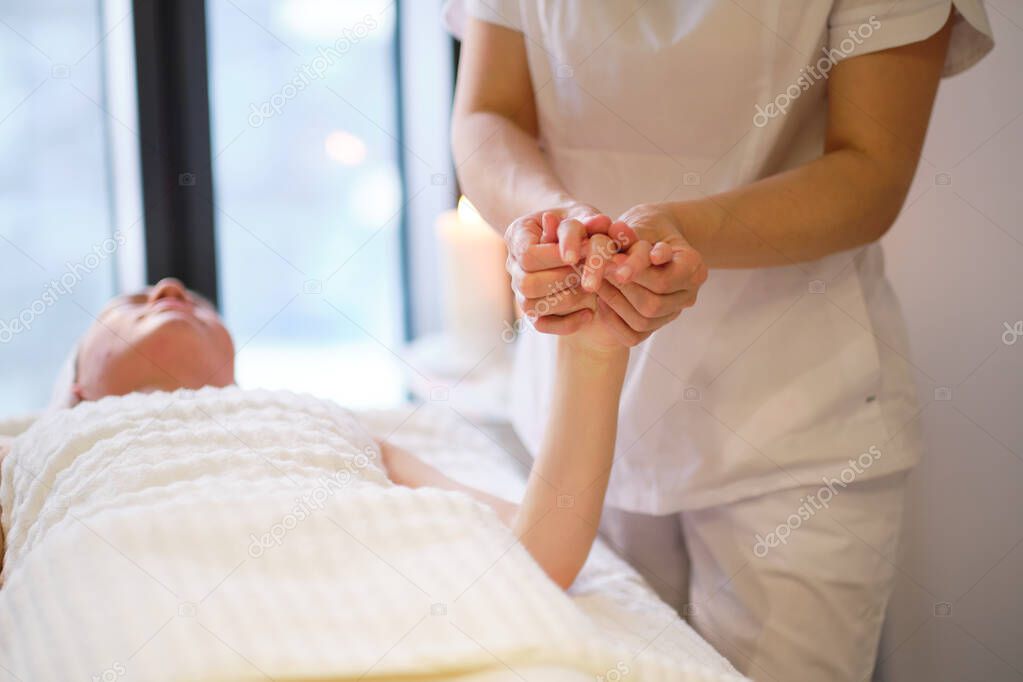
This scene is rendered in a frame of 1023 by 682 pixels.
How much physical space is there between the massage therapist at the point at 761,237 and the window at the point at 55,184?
1499mm

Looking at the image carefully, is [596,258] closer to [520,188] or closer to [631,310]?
[631,310]

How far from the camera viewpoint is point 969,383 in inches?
64.9

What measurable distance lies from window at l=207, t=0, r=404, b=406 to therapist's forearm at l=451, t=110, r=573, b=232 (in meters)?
1.73

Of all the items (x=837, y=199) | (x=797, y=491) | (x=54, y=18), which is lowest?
(x=797, y=491)

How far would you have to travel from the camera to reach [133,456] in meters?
1.15

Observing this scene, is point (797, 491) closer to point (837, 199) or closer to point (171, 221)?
point (837, 199)

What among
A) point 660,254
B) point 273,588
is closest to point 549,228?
point 660,254

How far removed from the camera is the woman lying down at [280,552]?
0.86 m

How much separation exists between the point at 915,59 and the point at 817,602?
0.70m

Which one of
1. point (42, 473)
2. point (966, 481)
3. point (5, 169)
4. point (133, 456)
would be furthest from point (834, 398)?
point (5, 169)

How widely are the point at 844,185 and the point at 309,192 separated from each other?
2555 millimetres

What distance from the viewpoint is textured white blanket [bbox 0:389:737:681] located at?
0.86 metres

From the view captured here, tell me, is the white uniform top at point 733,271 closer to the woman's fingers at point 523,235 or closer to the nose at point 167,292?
the woman's fingers at point 523,235

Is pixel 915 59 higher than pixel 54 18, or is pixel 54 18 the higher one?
pixel 54 18
